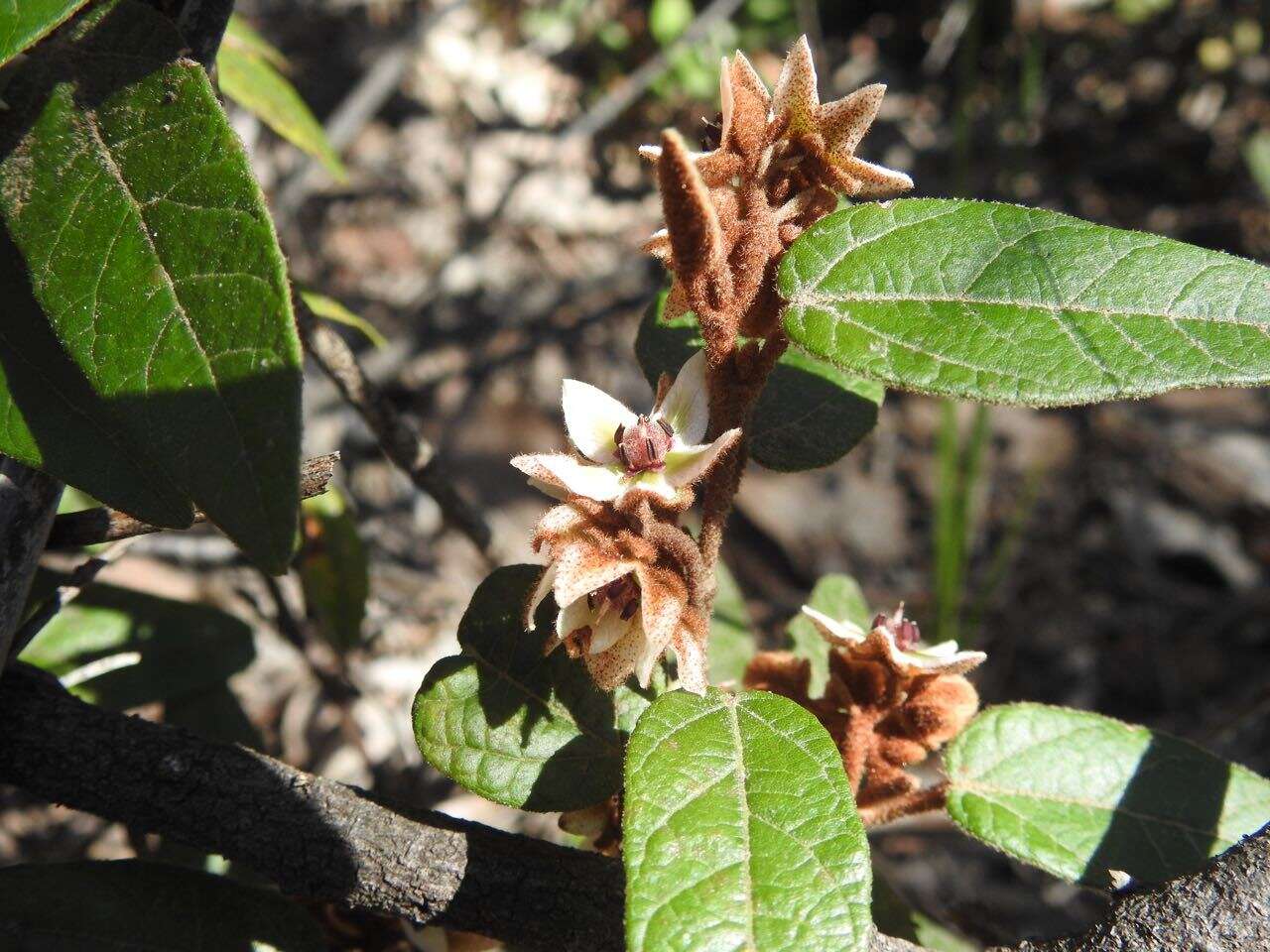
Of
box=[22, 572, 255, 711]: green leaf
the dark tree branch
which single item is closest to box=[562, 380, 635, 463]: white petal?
the dark tree branch

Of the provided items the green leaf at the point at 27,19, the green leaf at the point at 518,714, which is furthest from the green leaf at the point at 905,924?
the green leaf at the point at 27,19

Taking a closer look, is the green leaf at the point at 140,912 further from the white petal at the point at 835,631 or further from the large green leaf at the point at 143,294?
the white petal at the point at 835,631

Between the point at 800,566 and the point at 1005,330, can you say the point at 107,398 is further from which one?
the point at 800,566

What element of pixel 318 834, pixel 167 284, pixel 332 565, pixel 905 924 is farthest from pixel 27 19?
pixel 905 924

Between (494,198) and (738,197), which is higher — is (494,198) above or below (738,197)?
above

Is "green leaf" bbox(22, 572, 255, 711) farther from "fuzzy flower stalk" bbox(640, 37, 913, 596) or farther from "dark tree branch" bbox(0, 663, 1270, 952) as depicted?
"fuzzy flower stalk" bbox(640, 37, 913, 596)

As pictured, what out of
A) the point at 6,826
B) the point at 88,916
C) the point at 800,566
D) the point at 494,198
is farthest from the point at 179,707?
the point at 494,198
